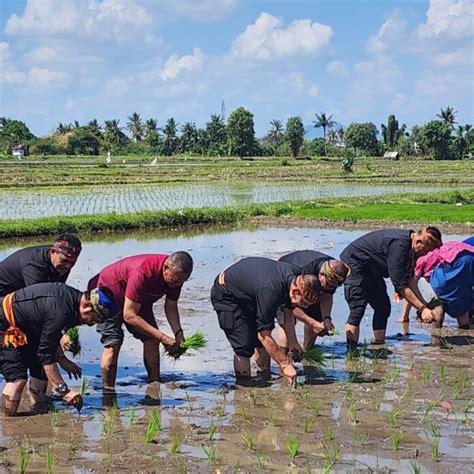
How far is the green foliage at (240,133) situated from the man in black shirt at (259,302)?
63376 mm

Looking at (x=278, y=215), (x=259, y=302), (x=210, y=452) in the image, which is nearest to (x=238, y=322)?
(x=259, y=302)

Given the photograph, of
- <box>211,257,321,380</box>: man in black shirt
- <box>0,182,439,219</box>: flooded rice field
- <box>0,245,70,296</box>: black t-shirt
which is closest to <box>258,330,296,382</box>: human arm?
<box>211,257,321,380</box>: man in black shirt

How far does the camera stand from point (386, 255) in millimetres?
7719

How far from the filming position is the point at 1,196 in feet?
91.1

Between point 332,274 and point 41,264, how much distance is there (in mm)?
2326

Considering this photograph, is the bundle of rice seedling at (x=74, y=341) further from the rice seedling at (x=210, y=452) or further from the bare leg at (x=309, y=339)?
the rice seedling at (x=210, y=452)

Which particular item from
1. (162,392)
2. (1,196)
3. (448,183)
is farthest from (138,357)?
(448,183)

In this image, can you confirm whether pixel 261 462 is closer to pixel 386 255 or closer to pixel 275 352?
pixel 275 352

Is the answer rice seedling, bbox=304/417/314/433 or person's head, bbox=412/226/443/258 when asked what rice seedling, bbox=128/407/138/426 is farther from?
person's head, bbox=412/226/443/258

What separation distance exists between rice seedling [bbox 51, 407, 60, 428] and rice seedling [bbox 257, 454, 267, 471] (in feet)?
5.14

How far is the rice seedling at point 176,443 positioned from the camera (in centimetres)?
498

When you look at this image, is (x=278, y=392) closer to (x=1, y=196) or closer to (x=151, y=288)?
(x=151, y=288)

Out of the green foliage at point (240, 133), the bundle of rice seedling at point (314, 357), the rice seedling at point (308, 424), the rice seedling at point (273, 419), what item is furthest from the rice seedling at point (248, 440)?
the green foliage at point (240, 133)

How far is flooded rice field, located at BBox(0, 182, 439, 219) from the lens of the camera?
75.9 ft
